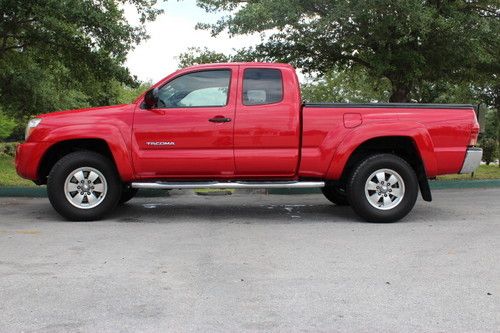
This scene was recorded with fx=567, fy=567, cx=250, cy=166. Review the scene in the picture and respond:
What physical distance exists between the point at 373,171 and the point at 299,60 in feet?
24.3

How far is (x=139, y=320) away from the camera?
3594mm

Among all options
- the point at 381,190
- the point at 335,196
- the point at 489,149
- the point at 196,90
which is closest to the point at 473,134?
the point at 381,190

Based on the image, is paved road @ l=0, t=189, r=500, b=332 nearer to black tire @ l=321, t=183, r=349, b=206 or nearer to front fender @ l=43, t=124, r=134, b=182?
front fender @ l=43, t=124, r=134, b=182

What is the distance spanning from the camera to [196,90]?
298 inches

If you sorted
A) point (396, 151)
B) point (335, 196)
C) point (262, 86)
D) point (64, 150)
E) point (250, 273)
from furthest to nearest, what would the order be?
point (335, 196) < point (396, 151) < point (64, 150) < point (262, 86) < point (250, 273)

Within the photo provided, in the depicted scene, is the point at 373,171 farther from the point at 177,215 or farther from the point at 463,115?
the point at 177,215

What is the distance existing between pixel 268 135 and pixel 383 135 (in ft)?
4.82

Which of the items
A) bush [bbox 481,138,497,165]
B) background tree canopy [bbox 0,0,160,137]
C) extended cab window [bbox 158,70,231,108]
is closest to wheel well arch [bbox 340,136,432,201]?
extended cab window [bbox 158,70,231,108]

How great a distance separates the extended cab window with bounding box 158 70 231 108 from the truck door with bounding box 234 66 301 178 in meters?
0.32

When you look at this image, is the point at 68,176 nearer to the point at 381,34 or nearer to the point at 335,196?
the point at 335,196

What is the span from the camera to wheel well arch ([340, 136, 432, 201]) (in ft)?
24.6

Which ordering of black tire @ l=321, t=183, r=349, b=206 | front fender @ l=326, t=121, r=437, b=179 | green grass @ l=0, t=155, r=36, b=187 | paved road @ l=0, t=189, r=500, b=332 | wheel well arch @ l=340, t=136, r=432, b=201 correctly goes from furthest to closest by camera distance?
green grass @ l=0, t=155, r=36, b=187 < black tire @ l=321, t=183, r=349, b=206 < wheel well arch @ l=340, t=136, r=432, b=201 < front fender @ l=326, t=121, r=437, b=179 < paved road @ l=0, t=189, r=500, b=332

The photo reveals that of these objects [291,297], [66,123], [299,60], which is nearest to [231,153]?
[66,123]

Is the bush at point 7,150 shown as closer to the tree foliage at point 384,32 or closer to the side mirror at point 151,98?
the tree foliage at point 384,32
